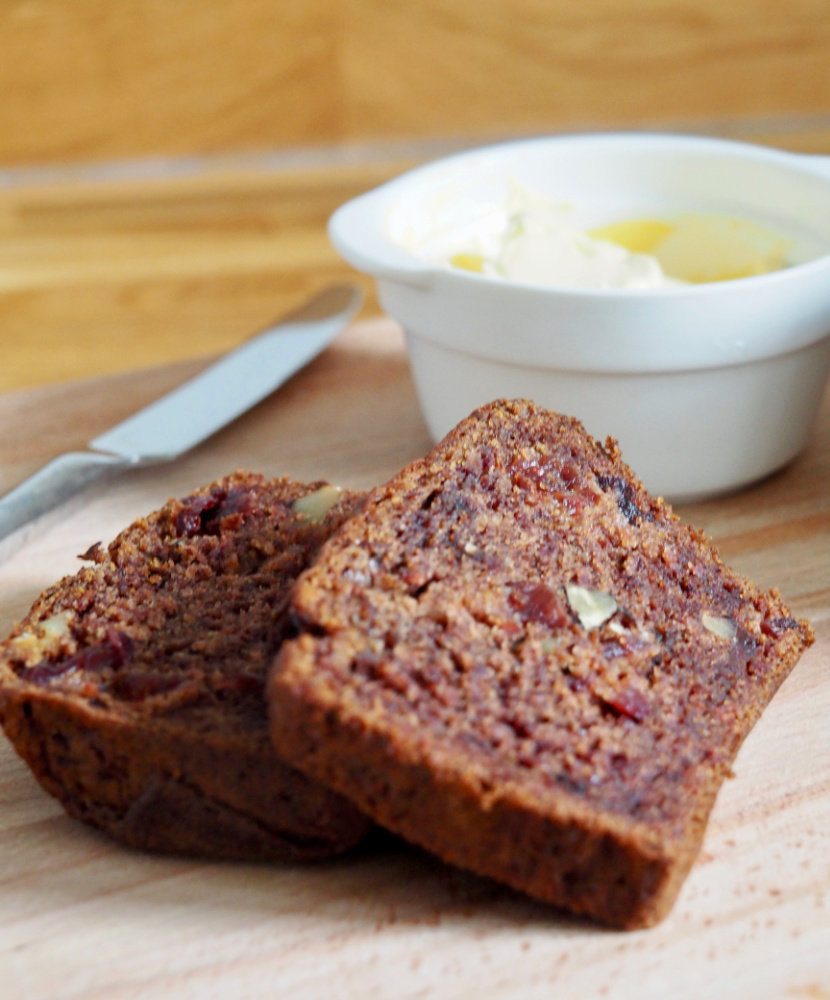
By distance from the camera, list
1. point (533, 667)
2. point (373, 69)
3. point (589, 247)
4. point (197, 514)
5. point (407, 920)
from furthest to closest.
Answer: point (373, 69), point (589, 247), point (197, 514), point (533, 667), point (407, 920)

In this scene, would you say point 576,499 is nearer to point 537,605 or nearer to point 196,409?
point 537,605

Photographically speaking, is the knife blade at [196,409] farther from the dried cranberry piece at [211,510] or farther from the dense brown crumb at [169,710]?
the dense brown crumb at [169,710]

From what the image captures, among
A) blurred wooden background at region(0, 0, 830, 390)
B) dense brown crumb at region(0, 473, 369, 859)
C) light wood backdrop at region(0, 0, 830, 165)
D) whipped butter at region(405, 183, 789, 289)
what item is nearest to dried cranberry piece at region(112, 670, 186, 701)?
dense brown crumb at region(0, 473, 369, 859)

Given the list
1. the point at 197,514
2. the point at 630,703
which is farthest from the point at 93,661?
the point at 630,703

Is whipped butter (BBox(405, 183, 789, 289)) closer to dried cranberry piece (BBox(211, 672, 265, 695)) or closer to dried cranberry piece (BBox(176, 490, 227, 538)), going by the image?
dried cranberry piece (BBox(176, 490, 227, 538))

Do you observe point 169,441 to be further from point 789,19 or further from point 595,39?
point 789,19

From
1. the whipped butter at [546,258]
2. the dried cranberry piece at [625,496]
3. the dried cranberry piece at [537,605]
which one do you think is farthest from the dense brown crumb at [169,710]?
the whipped butter at [546,258]
